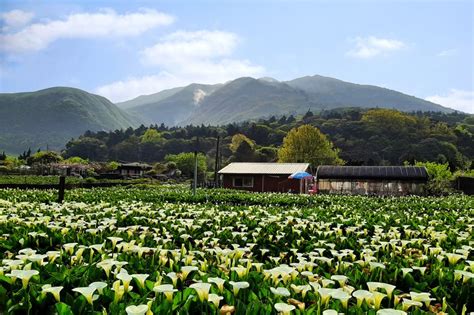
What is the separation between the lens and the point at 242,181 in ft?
156

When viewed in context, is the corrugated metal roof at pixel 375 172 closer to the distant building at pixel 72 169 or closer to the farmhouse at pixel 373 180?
the farmhouse at pixel 373 180

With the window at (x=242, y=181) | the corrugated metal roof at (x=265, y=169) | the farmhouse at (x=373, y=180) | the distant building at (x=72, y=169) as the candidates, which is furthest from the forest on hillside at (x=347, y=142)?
the window at (x=242, y=181)

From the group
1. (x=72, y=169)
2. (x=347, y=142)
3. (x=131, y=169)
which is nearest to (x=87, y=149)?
(x=131, y=169)

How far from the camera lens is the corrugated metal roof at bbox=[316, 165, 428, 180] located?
4216 centimetres

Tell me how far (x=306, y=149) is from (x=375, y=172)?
30.8 meters

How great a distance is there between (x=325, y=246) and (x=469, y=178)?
4398 cm

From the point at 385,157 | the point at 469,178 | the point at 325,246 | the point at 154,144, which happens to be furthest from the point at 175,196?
the point at 154,144

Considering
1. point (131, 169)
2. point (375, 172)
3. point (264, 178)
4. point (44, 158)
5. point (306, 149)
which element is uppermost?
point (306, 149)

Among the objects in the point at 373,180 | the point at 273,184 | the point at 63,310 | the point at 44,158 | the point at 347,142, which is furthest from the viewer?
the point at 347,142

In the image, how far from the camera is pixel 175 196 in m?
20.5

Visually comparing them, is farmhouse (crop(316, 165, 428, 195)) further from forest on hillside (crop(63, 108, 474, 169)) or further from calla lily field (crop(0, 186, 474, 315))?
forest on hillside (crop(63, 108, 474, 169))

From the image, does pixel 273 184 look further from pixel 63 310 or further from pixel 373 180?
pixel 63 310

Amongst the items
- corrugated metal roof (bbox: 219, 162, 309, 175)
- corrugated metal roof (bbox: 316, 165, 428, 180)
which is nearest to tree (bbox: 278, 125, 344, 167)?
corrugated metal roof (bbox: 219, 162, 309, 175)

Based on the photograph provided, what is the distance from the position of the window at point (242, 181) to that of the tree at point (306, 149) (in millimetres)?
27735
